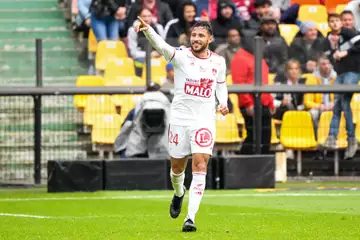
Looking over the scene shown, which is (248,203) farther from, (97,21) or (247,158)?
(97,21)

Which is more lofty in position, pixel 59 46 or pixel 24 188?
pixel 59 46

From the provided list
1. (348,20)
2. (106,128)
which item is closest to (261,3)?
(348,20)

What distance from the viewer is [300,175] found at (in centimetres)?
1912

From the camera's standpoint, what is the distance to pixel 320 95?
768 inches

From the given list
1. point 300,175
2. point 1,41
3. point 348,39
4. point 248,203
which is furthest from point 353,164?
point 1,41

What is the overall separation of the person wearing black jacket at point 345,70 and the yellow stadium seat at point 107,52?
378 centimetres

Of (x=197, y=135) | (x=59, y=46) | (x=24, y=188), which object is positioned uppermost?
(x=59, y=46)

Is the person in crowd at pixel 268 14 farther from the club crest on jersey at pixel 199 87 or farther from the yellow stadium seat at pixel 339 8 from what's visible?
the club crest on jersey at pixel 199 87

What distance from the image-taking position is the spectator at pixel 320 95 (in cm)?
1922

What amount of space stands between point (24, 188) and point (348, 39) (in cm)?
633

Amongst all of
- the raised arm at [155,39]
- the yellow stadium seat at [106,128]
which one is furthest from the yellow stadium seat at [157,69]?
the raised arm at [155,39]

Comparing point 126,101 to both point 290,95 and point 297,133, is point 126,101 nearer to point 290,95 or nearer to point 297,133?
point 290,95

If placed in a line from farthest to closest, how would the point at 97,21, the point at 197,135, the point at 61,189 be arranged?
1. the point at 97,21
2. the point at 61,189
3. the point at 197,135

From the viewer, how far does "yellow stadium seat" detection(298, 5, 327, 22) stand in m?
22.9
